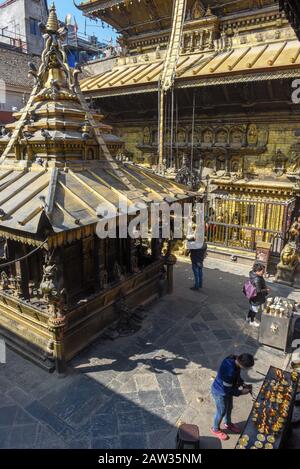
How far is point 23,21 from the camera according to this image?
92.8 ft

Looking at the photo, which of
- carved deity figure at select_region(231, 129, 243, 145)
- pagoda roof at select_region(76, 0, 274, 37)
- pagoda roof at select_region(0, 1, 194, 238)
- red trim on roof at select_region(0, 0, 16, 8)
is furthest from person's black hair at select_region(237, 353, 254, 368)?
red trim on roof at select_region(0, 0, 16, 8)

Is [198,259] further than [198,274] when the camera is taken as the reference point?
No

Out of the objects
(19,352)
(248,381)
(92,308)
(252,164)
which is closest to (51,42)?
(92,308)

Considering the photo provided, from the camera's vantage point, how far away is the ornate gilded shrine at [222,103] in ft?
44.3

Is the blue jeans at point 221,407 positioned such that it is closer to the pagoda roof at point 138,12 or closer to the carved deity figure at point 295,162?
the carved deity figure at point 295,162

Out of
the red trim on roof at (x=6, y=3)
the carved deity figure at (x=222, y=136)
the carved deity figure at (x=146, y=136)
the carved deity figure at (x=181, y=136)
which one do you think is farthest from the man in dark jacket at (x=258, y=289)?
the red trim on roof at (x=6, y=3)

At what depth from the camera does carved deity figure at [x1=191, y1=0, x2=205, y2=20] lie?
16.2m

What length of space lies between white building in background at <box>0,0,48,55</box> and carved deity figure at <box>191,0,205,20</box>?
1775 centimetres

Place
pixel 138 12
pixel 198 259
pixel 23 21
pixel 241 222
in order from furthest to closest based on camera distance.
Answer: pixel 23 21 < pixel 138 12 < pixel 241 222 < pixel 198 259

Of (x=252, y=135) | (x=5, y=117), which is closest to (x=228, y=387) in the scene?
(x=252, y=135)

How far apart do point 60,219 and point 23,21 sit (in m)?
31.6

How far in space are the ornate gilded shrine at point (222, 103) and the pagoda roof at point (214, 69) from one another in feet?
0.15

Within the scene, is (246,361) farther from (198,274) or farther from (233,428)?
(198,274)

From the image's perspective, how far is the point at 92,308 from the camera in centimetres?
678
